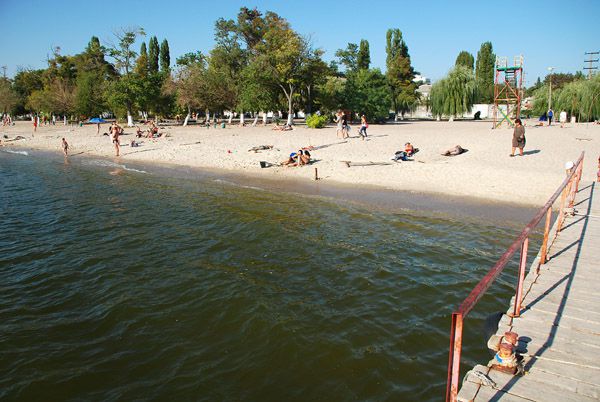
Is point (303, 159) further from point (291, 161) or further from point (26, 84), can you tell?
point (26, 84)

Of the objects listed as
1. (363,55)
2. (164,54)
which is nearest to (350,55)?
(363,55)

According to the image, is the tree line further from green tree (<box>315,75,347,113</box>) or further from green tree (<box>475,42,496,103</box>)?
green tree (<box>475,42,496,103</box>)

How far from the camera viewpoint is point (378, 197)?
16078 millimetres

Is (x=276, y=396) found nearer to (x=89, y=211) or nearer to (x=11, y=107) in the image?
(x=89, y=211)

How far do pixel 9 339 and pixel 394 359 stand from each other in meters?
6.07

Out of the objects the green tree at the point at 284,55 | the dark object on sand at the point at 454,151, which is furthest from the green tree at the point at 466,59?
the dark object on sand at the point at 454,151

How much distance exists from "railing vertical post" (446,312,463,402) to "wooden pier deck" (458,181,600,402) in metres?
0.31

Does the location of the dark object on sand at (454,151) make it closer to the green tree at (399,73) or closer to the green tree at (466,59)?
the green tree at (399,73)

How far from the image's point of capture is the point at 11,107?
73.3 meters

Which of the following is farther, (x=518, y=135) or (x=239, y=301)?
(x=518, y=135)

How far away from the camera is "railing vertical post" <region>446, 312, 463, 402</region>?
9.99 feet

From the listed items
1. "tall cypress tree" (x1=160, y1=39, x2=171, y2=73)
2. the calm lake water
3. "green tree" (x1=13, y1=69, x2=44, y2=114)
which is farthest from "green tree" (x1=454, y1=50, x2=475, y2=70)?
"green tree" (x1=13, y1=69, x2=44, y2=114)

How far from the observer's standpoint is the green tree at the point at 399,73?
192 feet

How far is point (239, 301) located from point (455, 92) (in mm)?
48966
